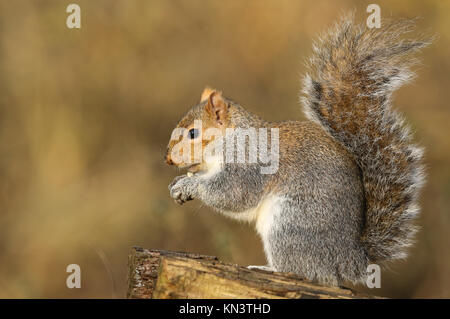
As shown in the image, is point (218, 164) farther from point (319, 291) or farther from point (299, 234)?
point (319, 291)

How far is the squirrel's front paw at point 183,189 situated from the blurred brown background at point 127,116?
1.35 meters

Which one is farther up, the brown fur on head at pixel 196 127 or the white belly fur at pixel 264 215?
the brown fur on head at pixel 196 127

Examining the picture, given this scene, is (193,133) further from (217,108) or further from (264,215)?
(264,215)

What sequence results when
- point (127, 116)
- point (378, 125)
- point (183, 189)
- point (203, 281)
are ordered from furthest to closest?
point (127, 116)
point (183, 189)
point (378, 125)
point (203, 281)

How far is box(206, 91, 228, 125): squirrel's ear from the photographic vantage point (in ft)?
8.64

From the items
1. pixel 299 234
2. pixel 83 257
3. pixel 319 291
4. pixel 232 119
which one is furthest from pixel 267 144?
pixel 83 257

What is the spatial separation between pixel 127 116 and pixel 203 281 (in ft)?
9.57

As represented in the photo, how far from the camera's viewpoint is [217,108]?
2648mm

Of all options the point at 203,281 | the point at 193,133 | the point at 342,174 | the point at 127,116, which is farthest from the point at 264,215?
the point at 127,116

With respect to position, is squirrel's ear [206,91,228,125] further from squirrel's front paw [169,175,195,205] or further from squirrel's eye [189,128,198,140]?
squirrel's front paw [169,175,195,205]

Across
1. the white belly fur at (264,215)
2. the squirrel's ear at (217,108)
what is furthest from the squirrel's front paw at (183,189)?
the squirrel's ear at (217,108)

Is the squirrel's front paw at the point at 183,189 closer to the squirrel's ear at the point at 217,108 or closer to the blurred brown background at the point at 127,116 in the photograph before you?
the squirrel's ear at the point at 217,108

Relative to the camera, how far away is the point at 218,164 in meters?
2.65

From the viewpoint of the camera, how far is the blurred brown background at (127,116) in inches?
170
